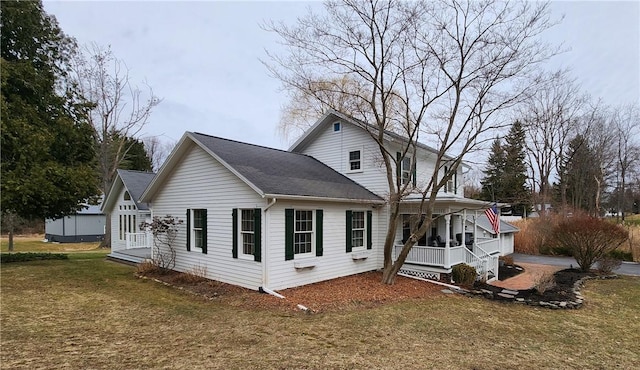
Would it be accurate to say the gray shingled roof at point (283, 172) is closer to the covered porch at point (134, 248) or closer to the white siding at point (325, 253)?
the white siding at point (325, 253)

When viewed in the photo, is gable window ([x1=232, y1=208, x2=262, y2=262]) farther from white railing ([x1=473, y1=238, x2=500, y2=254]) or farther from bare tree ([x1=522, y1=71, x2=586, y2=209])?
bare tree ([x1=522, y1=71, x2=586, y2=209])

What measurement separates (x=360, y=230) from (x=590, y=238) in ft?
31.6

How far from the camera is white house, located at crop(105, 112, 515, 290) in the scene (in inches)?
374

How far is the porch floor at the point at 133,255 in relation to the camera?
14688 millimetres

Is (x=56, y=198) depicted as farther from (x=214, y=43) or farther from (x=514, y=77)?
(x=514, y=77)

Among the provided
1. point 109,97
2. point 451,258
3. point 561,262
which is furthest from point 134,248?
point 561,262

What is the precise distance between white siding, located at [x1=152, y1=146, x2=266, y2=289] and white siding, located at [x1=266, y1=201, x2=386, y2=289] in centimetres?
40

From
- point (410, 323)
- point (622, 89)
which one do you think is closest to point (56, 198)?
point (410, 323)

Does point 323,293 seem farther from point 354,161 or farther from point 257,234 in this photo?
point 354,161

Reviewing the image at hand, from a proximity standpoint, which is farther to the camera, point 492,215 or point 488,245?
point 488,245

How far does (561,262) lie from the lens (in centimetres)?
1822

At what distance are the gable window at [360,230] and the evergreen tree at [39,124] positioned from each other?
10.5 metres

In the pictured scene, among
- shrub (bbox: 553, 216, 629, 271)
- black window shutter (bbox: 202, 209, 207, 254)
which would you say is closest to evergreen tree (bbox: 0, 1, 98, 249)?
black window shutter (bbox: 202, 209, 207, 254)

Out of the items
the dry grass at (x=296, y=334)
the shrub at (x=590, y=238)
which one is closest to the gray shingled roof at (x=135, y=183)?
the dry grass at (x=296, y=334)
